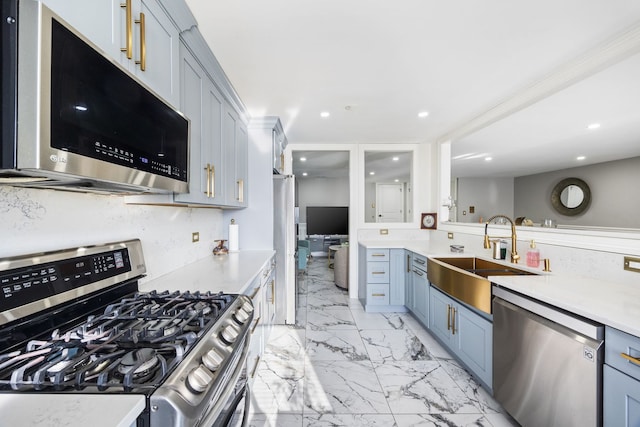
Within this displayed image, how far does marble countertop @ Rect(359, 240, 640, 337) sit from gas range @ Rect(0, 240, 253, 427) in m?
1.47

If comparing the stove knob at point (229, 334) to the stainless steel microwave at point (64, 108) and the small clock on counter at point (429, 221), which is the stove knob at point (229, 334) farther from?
the small clock on counter at point (429, 221)

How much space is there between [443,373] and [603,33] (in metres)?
2.46

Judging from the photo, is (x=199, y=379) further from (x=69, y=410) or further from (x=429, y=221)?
(x=429, y=221)

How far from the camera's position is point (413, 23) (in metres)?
1.43

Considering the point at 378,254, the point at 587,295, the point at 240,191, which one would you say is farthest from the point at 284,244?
the point at 587,295

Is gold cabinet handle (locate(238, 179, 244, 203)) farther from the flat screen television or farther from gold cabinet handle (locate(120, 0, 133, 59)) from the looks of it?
the flat screen television

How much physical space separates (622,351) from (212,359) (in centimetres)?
154

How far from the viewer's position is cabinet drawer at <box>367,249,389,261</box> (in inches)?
130

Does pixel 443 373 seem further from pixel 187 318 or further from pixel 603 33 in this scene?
pixel 603 33

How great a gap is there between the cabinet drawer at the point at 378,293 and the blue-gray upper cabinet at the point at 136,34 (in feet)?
9.40

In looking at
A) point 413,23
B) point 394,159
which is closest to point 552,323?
point 413,23

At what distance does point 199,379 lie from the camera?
0.69 metres

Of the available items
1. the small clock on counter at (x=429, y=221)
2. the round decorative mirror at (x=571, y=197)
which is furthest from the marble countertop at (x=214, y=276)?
the round decorative mirror at (x=571, y=197)

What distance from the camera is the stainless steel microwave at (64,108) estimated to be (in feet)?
1.82
